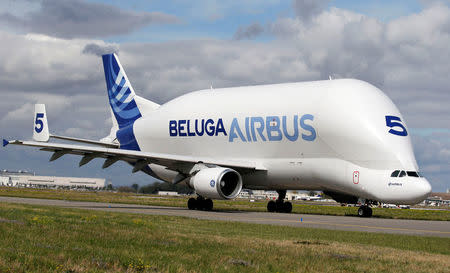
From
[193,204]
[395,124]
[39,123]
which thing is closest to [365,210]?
[395,124]

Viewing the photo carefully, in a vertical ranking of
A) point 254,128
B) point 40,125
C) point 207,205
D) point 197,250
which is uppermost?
point 254,128

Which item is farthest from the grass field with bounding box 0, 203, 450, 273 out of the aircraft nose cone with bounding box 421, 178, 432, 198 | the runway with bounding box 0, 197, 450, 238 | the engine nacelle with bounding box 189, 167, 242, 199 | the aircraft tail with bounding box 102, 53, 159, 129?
the aircraft tail with bounding box 102, 53, 159, 129

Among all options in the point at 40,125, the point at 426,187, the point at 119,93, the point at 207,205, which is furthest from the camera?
the point at 119,93

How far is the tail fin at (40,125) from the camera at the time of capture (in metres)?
33.8

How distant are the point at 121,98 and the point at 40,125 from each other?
9.80 m

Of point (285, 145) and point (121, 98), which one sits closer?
point (285, 145)

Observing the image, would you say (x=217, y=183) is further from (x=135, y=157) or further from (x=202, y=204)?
(x=135, y=157)

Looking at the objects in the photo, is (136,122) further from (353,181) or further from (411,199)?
(411,199)

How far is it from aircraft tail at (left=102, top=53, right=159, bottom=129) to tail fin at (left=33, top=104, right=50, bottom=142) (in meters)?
Answer: 8.44

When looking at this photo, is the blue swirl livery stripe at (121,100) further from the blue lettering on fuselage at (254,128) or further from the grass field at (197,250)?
the grass field at (197,250)

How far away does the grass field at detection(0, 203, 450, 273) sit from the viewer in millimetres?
10703

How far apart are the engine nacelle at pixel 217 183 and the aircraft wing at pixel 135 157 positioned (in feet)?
3.01

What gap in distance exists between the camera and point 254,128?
107ft

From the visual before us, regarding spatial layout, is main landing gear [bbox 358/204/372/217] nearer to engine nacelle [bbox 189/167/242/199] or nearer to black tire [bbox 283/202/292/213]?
black tire [bbox 283/202/292/213]
